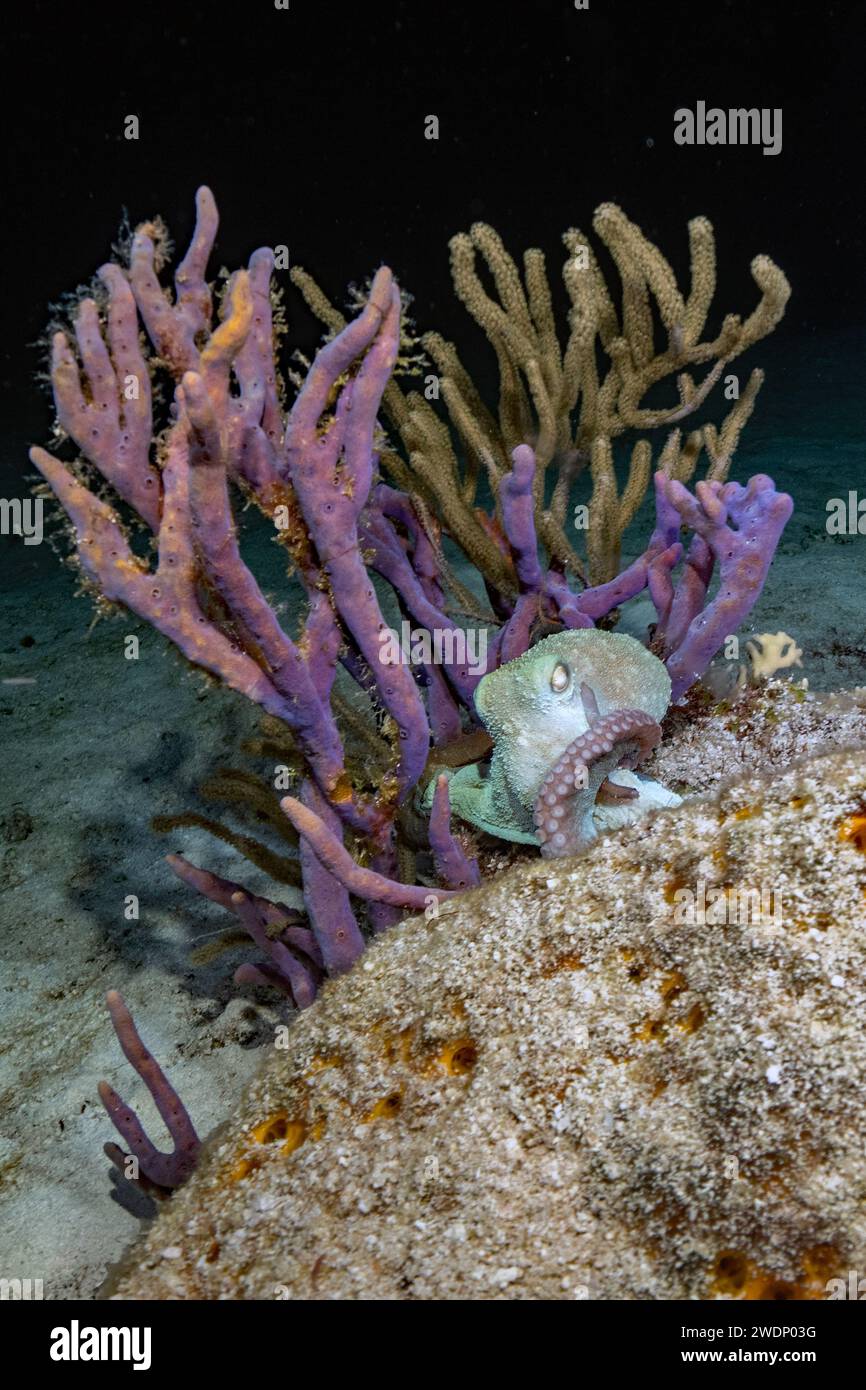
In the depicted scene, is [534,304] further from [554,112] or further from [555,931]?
[554,112]

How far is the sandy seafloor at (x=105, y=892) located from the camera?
271cm

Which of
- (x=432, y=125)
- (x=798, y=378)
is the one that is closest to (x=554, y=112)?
(x=798, y=378)

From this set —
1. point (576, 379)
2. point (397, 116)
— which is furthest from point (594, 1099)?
point (397, 116)

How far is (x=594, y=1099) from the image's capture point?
1466 millimetres

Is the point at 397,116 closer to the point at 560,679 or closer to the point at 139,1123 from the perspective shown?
the point at 560,679

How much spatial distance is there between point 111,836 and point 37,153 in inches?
2413

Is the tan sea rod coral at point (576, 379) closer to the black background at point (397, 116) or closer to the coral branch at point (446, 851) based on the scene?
the coral branch at point (446, 851)

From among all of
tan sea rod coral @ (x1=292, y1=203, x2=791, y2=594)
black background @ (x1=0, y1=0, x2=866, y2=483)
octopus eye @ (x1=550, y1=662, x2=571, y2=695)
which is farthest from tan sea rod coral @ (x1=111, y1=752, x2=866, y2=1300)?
black background @ (x1=0, y1=0, x2=866, y2=483)

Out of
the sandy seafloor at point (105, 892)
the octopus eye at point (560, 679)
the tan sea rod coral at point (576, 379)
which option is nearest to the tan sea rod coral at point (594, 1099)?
the octopus eye at point (560, 679)

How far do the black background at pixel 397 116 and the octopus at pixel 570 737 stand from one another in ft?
154

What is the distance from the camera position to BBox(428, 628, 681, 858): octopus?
6.30ft

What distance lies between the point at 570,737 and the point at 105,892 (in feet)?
9.54

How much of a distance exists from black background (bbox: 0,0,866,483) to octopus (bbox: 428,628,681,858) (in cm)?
4688

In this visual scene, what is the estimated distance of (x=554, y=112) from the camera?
5444cm
